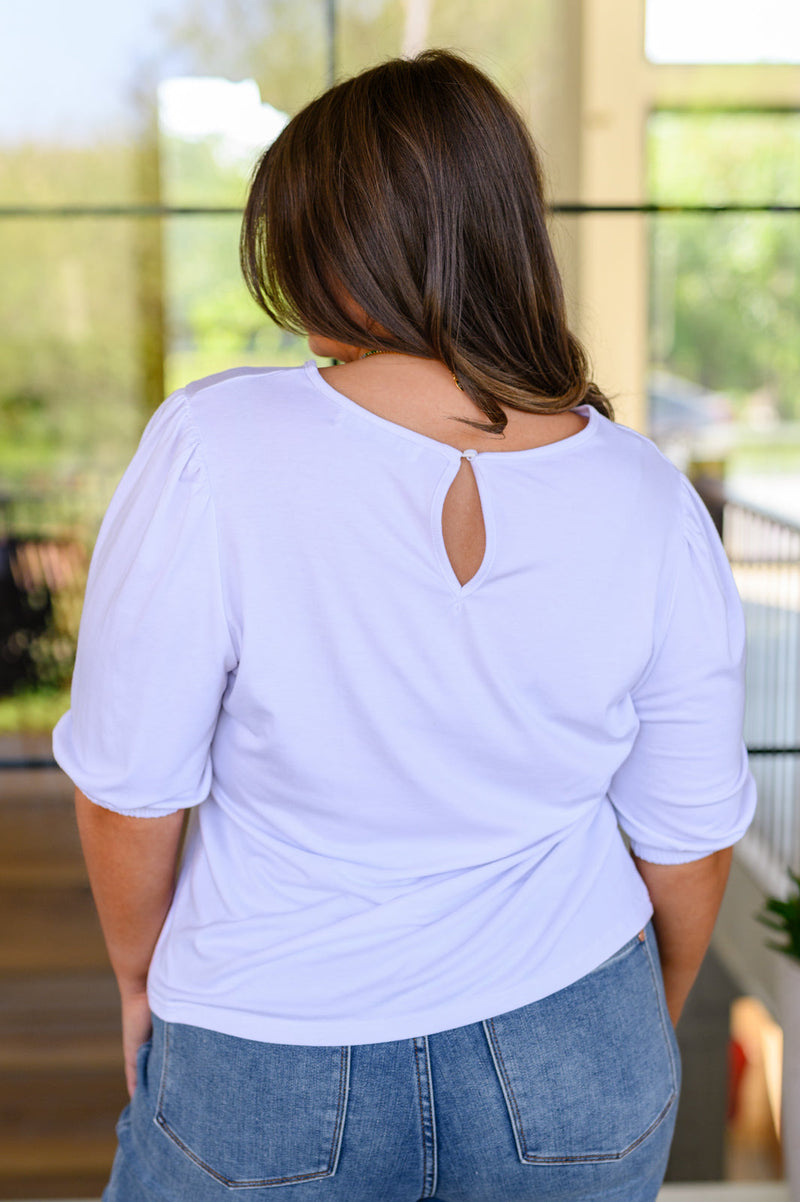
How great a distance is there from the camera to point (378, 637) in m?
0.69

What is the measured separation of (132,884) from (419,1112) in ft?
0.89

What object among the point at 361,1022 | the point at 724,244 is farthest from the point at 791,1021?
the point at 724,244

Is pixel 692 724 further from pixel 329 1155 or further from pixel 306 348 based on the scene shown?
pixel 306 348

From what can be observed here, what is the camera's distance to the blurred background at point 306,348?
2.11 meters

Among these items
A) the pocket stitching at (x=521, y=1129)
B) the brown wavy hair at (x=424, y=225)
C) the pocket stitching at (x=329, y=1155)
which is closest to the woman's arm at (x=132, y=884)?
the pocket stitching at (x=329, y=1155)

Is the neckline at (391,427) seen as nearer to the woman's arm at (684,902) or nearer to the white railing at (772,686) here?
the woman's arm at (684,902)

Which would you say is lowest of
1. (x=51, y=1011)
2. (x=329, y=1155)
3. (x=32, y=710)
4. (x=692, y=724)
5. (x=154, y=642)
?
(x=51, y=1011)

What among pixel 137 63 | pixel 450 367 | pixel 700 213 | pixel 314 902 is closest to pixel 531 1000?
pixel 314 902

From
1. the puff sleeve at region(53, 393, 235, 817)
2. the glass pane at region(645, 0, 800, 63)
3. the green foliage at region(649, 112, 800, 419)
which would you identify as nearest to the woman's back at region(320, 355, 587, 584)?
the puff sleeve at region(53, 393, 235, 817)

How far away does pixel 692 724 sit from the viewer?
2.68 ft

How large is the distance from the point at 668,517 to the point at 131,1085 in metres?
0.61

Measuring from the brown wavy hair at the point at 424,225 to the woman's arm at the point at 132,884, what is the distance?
0.38 metres

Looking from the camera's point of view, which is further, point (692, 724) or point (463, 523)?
point (692, 724)

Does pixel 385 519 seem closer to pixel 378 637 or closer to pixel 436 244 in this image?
pixel 378 637
